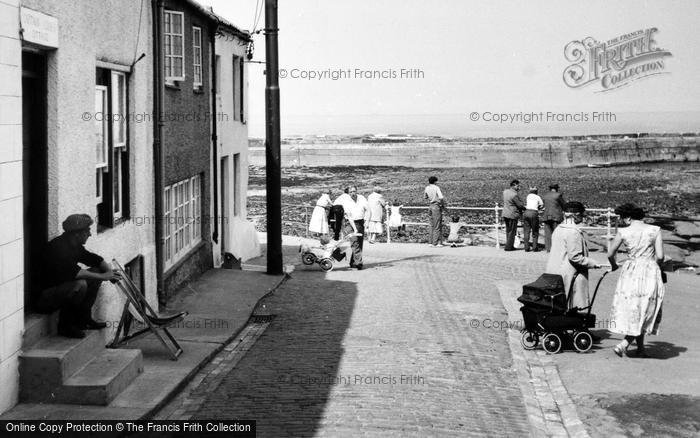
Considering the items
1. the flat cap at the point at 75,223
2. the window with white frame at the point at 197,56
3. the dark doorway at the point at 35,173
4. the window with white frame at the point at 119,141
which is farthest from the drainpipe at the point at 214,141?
the flat cap at the point at 75,223

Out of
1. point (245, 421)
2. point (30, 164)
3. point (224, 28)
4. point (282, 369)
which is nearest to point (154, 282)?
point (282, 369)

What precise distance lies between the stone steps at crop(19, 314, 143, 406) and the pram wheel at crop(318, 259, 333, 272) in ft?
36.2

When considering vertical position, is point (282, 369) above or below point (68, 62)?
below

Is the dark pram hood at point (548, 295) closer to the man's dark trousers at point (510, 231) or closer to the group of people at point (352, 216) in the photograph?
the group of people at point (352, 216)

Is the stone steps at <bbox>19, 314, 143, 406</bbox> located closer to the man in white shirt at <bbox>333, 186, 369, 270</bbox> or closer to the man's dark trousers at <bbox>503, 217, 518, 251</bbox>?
the man in white shirt at <bbox>333, 186, 369, 270</bbox>

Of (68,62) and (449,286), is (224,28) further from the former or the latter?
(68,62)

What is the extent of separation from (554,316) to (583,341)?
1.54ft

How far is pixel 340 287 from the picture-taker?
1845 centimetres

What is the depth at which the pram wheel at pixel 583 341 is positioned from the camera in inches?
485

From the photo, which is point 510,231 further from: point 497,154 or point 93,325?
Answer: point 497,154

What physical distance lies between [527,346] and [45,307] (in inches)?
241

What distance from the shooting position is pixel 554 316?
40.5ft

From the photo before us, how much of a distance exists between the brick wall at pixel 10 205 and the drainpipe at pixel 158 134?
209 inches

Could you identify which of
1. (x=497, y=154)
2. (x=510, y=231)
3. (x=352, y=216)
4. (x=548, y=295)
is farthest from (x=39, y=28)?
A: (x=497, y=154)
